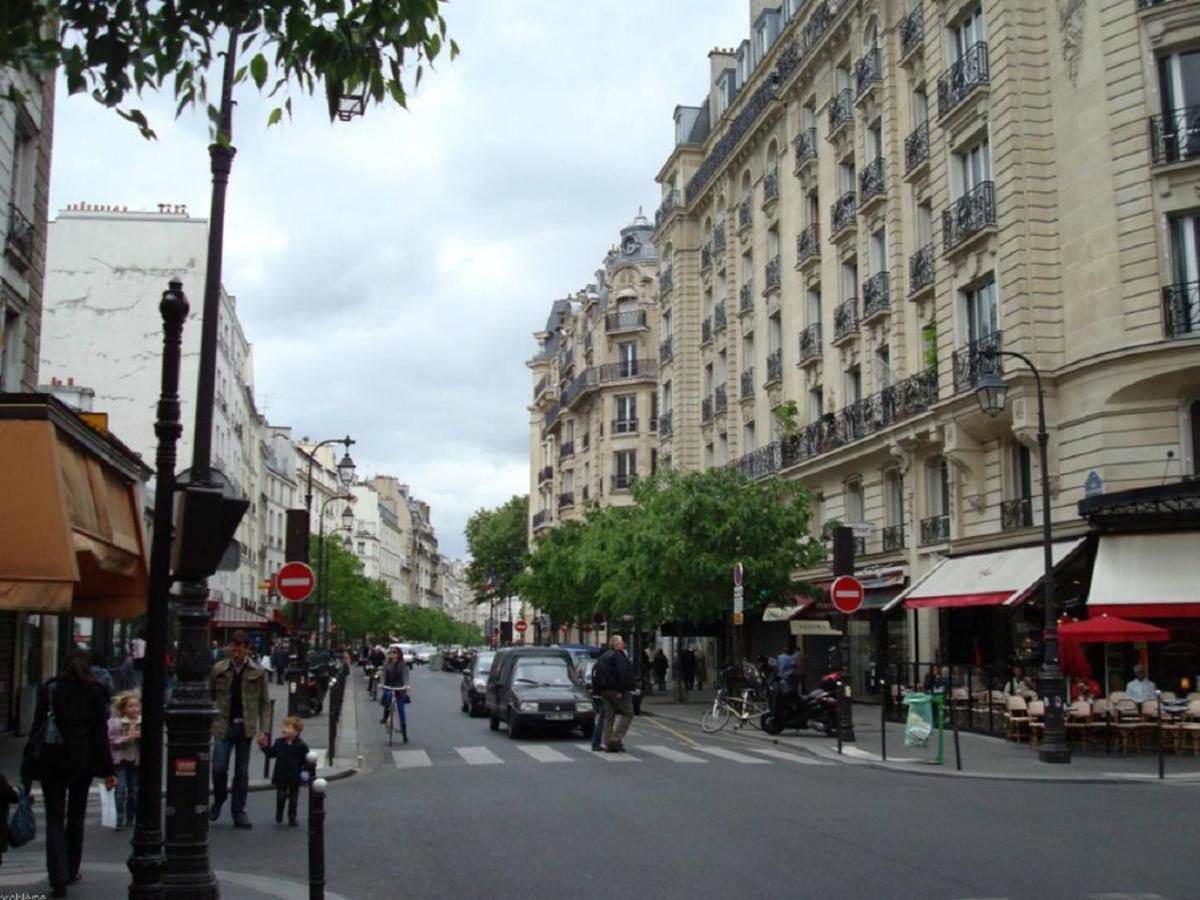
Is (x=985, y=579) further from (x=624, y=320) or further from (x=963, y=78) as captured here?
(x=624, y=320)

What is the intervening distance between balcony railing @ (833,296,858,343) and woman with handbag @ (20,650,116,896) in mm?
26737

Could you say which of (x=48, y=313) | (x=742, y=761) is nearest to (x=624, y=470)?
(x=48, y=313)

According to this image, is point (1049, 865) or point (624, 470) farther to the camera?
point (624, 470)

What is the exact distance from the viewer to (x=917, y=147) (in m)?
30.1

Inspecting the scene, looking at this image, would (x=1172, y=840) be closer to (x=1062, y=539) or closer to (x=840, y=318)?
(x=1062, y=539)

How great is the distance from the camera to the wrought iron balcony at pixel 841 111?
34375mm

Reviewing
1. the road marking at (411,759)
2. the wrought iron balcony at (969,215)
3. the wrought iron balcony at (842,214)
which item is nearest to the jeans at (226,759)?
the road marking at (411,759)

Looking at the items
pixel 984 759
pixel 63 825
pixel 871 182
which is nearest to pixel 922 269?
pixel 871 182

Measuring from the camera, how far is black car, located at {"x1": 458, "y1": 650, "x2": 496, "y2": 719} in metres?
30.2

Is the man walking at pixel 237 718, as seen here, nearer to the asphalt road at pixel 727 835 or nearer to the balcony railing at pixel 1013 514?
the asphalt road at pixel 727 835

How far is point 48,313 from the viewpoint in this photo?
→ 45250 millimetres

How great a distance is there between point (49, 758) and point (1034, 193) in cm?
2142

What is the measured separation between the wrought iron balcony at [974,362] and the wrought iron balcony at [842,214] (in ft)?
25.6

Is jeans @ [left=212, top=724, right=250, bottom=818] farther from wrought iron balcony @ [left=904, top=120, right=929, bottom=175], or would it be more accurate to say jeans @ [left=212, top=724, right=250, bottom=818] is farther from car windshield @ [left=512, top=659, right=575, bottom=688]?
wrought iron balcony @ [left=904, top=120, right=929, bottom=175]
